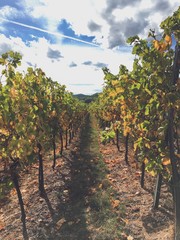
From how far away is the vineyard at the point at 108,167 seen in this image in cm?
494

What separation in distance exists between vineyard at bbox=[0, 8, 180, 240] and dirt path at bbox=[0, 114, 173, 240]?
0.03m

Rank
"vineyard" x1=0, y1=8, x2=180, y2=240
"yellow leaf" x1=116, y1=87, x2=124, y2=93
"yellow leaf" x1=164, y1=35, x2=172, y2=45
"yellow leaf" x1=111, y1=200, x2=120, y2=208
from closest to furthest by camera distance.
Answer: "yellow leaf" x1=164, y1=35, x2=172, y2=45
"vineyard" x1=0, y1=8, x2=180, y2=240
"yellow leaf" x1=116, y1=87, x2=124, y2=93
"yellow leaf" x1=111, y1=200, x2=120, y2=208

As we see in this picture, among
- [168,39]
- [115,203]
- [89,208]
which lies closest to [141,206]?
[115,203]

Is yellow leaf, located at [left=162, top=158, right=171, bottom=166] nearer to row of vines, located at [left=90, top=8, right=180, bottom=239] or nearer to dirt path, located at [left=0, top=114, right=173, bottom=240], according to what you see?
row of vines, located at [left=90, top=8, right=180, bottom=239]

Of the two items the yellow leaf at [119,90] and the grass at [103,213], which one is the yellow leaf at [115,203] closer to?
the grass at [103,213]

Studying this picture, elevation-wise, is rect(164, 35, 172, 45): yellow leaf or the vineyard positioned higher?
rect(164, 35, 172, 45): yellow leaf

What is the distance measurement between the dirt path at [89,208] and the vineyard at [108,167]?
3 cm

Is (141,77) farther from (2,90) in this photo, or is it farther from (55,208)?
(55,208)

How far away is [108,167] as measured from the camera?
13039 millimetres

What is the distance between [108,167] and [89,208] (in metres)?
4.70

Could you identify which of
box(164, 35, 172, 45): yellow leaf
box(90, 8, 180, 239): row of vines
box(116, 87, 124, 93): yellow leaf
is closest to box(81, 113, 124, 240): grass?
box(90, 8, 180, 239): row of vines

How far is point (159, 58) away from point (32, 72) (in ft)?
18.5

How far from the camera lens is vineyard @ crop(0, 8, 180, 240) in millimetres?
4941

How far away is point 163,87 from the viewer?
4809mm
